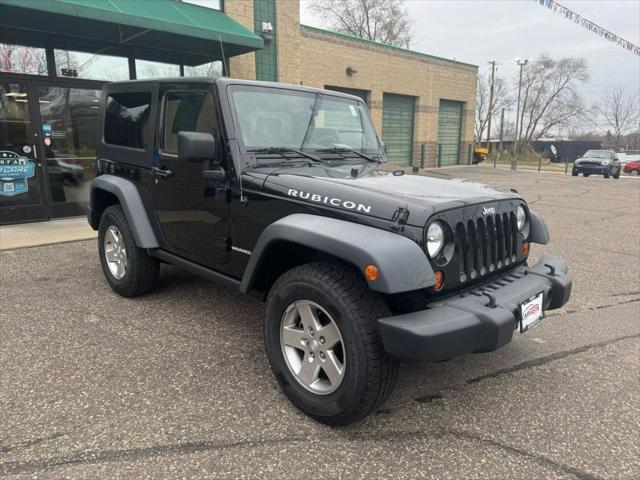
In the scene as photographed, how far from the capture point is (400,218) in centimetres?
235

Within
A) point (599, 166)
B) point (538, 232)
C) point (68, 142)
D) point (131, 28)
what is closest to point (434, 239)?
point (538, 232)

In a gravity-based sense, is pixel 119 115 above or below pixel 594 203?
above

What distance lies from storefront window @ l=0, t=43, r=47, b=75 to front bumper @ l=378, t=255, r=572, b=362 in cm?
806

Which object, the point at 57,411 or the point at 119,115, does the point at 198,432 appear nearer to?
the point at 57,411

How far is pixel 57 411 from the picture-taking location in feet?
8.54

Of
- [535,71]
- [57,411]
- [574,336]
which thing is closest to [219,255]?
[57,411]

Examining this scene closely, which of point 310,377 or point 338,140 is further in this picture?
point 338,140

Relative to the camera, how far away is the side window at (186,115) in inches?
128

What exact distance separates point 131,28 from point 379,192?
7111mm

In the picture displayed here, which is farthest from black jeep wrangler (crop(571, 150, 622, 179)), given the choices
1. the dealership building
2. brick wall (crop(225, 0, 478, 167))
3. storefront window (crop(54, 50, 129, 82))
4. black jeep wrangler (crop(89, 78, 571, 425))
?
black jeep wrangler (crop(89, 78, 571, 425))

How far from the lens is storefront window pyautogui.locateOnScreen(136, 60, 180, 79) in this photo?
29.7 feet

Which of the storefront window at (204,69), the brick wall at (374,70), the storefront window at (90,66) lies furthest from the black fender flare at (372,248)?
the brick wall at (374,70)

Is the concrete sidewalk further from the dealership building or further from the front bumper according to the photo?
the front bumper

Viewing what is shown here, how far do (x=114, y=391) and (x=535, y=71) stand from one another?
59.6 meters
